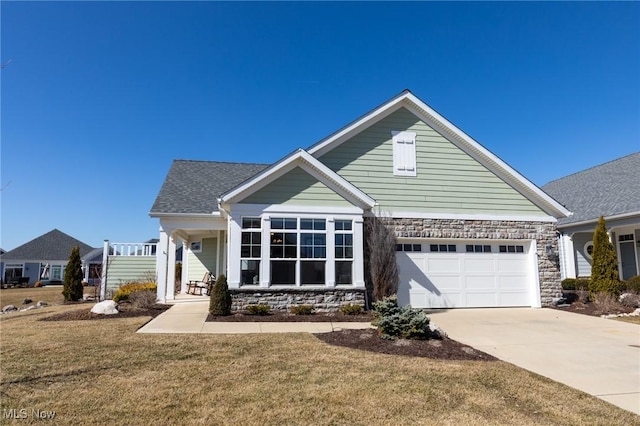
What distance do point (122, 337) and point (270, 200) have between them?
524cm

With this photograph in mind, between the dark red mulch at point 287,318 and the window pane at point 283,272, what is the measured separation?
92 centimetres

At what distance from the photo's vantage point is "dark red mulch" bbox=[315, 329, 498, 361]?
6773 millimetres

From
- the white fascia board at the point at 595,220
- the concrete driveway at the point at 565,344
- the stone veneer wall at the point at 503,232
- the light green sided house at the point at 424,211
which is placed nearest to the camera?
the concrete driveway at the point at 565,344

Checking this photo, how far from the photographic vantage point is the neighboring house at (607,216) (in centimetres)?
1591

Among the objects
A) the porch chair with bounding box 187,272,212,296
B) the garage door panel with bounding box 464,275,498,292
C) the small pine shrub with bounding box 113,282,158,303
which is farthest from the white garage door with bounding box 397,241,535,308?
the small pine shrub with bounding box 113,282,158,303

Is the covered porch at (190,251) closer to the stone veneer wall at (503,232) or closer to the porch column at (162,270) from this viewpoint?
the porch column at (162,270)

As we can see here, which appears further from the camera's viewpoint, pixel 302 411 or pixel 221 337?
pixel 221 337

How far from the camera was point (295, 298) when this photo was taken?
11.2 m

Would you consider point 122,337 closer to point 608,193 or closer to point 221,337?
point 221,337

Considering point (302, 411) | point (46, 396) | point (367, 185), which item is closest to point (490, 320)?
point (367, 185)

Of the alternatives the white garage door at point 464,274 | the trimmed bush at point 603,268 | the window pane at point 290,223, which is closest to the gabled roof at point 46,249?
Result: the window pane at point 290,223

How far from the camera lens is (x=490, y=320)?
1071cm

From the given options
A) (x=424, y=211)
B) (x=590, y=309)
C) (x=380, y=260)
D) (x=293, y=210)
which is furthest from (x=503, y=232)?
(x=293, y=210)

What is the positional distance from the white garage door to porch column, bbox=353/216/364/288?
6.02ft
